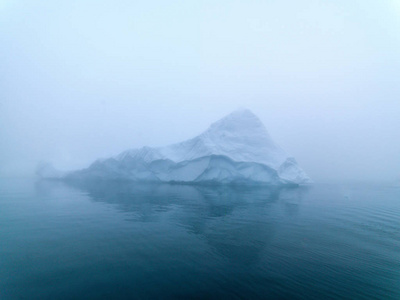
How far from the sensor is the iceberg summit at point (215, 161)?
27062 millimetres

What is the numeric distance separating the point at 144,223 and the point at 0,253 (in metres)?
4.46

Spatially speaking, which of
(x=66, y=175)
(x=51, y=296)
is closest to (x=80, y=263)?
(x=51, y=296)

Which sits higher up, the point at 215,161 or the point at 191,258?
the point at 215,161

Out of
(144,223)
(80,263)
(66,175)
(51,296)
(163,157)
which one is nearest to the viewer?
(51,296)

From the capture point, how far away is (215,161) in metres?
26.9

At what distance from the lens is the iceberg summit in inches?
1065

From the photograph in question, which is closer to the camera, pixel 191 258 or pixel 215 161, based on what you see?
pixel 191 258

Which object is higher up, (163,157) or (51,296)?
(163,157)

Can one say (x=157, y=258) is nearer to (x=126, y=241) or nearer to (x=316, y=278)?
(x=126, y=241)

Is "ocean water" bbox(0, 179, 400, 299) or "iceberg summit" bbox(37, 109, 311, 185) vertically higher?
"iceberg summit" bbox(37, 109, 311, 185)

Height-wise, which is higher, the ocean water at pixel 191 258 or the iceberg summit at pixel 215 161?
the iceberg summit at pixel 215 161

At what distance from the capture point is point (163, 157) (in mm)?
27391

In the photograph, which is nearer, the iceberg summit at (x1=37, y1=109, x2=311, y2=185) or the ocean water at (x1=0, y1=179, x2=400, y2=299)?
the ocean water at (x1=0, y1=179, x2=400, y2=299)

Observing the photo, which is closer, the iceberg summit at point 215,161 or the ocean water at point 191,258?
the ocean water at point 191,258
